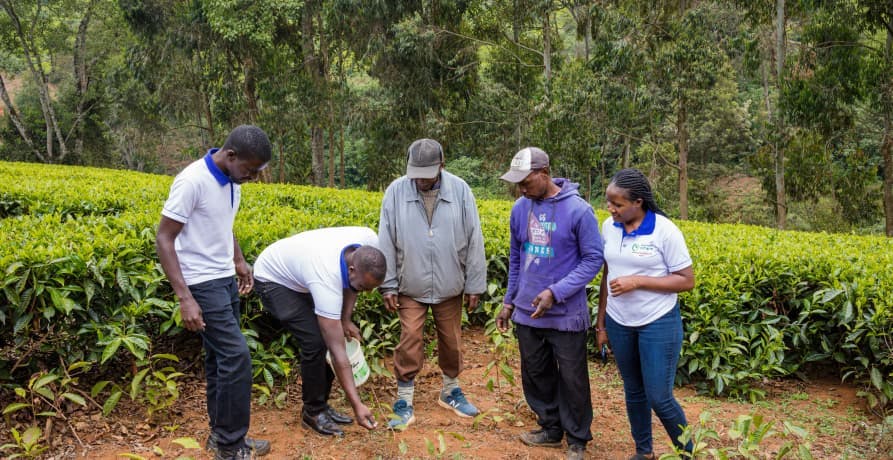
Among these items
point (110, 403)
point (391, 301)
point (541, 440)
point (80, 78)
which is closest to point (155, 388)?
point (110, 403)

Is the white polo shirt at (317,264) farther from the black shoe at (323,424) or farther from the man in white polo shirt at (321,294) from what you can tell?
the black shoe at (323,424)

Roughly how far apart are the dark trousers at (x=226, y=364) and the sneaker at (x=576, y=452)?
178 cm

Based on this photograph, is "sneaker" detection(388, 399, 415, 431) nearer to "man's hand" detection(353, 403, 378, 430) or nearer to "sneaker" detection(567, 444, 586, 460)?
"man's hand" detection(353, 403, 378, 430)

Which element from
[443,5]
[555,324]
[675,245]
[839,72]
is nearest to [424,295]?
[555,324]

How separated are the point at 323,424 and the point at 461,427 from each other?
2.86 ft

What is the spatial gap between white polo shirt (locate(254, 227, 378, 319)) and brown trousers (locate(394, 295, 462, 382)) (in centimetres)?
56

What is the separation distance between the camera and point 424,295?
4.34 meters

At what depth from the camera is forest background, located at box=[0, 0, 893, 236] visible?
51.8ft

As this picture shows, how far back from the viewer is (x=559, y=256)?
3.90 meters

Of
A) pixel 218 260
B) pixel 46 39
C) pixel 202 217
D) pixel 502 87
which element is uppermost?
pixel 46 39

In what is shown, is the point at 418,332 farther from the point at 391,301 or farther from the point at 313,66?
the point at 313,66

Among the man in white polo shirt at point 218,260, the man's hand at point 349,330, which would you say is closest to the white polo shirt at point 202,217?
the man in white polo shirt at point 218,260

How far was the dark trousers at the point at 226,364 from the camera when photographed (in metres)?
3.57

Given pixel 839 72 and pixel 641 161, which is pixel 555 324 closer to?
pixel 839 72
